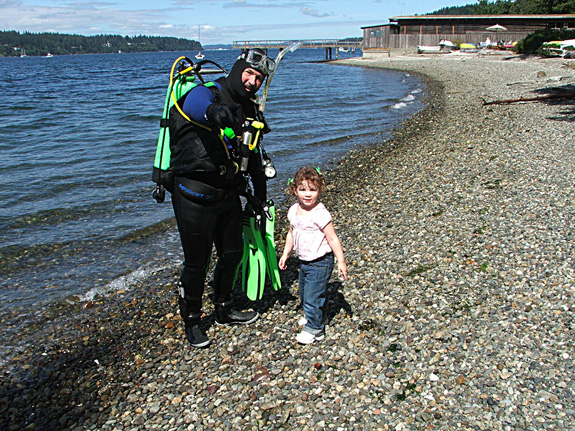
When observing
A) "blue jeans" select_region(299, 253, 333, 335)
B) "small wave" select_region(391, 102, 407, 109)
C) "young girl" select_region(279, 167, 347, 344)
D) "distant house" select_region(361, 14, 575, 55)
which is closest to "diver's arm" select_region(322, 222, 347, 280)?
"young girl" select_region(279, 167, 347, 344)

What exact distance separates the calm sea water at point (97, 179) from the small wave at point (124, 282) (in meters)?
0.03

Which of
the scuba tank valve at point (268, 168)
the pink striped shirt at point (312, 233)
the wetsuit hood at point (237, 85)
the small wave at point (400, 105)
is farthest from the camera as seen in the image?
the small wave at point (400, 105)

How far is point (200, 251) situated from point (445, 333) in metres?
2.64

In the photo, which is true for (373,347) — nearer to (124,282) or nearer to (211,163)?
(211,163)

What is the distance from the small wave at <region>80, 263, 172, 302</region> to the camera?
695cm

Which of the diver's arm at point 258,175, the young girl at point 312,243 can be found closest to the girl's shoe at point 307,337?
the young girl at point 312,243

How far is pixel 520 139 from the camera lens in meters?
12.9

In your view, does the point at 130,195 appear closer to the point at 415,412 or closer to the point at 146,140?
the point at 146,140

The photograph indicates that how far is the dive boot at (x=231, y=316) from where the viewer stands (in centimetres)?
548

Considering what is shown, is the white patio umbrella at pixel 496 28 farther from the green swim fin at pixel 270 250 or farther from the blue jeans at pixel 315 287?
the blue jeans at pixel 315 287

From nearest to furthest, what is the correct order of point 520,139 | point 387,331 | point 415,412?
point 415,412
point 387,331
point 520,139

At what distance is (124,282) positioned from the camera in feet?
23.8

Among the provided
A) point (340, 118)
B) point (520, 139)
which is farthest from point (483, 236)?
point (340, 118)

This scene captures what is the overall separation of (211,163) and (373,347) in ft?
8.04
